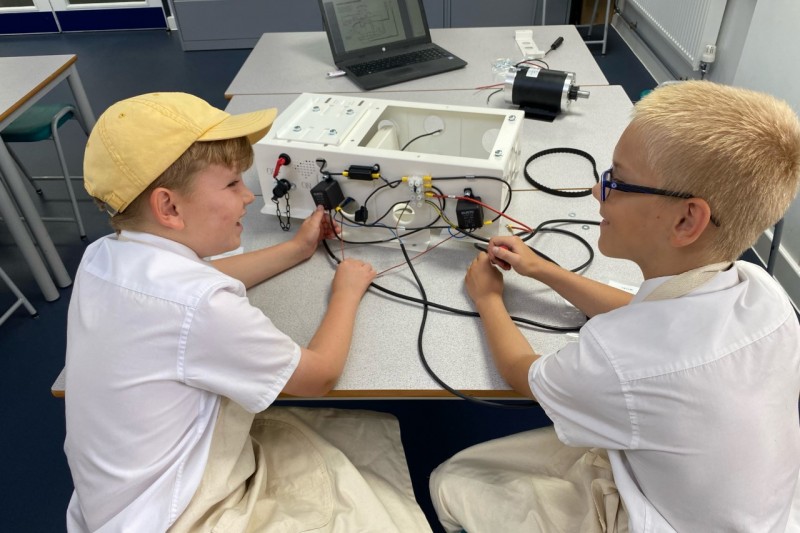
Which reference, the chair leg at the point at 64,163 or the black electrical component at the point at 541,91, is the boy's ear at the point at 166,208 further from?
the chair leg at the point at 64,163

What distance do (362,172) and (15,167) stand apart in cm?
169

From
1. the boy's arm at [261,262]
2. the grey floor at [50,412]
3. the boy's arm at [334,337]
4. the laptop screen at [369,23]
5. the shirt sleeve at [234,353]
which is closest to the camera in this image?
the shirt sleeve at [234,353]

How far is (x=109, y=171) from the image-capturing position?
87 cm

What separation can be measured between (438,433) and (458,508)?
75 cm

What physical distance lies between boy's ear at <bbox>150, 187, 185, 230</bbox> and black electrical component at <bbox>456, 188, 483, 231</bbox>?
0.58 m

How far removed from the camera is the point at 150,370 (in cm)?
87

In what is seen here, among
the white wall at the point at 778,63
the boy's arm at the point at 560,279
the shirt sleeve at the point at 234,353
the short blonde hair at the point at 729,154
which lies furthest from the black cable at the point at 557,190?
the white wall at the point at 778,63

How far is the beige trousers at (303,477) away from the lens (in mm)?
961

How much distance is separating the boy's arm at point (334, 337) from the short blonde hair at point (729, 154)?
0.60 metres

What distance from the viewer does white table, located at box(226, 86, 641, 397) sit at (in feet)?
3.34

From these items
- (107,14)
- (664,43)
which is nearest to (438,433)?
(664,43)

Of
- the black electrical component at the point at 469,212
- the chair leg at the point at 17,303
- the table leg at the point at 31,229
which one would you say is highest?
the black electrical component at the point at 469,212

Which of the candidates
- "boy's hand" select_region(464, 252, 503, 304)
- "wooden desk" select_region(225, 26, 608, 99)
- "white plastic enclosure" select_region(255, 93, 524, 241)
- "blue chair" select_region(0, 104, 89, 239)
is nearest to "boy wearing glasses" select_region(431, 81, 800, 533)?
"boy's hand" select_region(464, 252, 503, 304)

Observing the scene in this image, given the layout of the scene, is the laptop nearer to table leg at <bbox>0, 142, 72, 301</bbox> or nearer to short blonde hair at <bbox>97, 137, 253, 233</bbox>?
short blonde hair at <bbox>97, 137, 253, 233</bbox>
